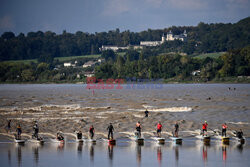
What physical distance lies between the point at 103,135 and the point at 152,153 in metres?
11.5

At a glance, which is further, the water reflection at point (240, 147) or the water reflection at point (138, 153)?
the water reflection at point (240, 147)

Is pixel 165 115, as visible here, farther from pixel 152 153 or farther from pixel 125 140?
pixel 152 153

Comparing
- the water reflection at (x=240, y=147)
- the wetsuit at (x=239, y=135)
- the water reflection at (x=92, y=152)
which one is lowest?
the water reflection at (x=92, y=152)

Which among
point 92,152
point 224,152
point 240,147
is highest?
point 240,147

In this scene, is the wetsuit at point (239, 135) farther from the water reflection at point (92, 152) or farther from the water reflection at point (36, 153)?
the water reflection at point (36, 153)

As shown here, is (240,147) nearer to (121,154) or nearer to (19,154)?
(121,154)

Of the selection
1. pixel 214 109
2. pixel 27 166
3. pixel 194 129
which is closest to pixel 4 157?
pixel 27 166

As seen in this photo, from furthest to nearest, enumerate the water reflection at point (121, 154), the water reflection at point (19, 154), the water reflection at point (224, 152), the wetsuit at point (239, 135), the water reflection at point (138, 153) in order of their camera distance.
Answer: the wetsuit at point (239, 135) → the water reflection at point (224, 152) → the water reflection at point (138, 153) → the water reflection at point (19, 154) → the water reflection at point (121, 154)

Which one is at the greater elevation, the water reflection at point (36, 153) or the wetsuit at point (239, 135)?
the wetsuit at point (239, 135)

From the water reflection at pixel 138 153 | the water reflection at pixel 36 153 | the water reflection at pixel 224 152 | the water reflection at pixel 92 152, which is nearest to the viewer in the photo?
the water reflection at pixel 138 153

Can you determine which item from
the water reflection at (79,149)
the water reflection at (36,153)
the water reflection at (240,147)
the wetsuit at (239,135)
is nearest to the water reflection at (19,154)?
the water reflection at (36,153)

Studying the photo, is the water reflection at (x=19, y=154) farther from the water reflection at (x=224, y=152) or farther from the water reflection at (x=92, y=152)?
the water reflection at (x=224, y=152)

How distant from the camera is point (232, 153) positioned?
148ft

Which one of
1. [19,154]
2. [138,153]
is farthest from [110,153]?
[19,154]
